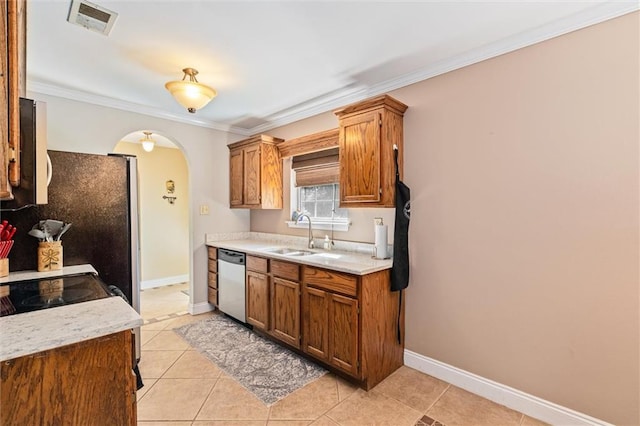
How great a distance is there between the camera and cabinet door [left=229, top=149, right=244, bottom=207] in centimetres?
395

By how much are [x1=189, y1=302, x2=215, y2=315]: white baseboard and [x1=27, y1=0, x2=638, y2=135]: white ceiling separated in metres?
2.52

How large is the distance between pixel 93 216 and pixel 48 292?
0.93m

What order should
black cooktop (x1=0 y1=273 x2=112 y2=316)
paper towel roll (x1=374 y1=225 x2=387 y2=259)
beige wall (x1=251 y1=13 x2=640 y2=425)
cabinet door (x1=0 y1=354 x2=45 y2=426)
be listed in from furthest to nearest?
paper towel roll (x1=374 y1=225 x2=387 y2=259)
beige wall (x1=251 y1=13 x2=640 y2=425)
black cooktop (x1=0 y1=273 x2=112 y2=316)
cabinet door (x1=0 y1=354 x2=45 y2=426)

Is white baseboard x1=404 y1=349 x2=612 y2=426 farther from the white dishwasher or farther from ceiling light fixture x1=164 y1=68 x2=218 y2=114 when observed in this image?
ceiling light fixture x1=164 y1=68 x2=218 y2=114

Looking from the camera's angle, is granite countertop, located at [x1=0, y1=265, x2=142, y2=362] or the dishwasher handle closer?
granite countertop, located at [x1=0, y1=265, x2=142, y2=362]

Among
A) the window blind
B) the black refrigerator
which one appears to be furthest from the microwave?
the window blind

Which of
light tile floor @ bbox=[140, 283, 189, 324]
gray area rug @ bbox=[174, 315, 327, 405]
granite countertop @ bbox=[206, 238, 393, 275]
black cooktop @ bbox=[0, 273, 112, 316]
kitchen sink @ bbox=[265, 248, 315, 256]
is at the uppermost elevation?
black cooktop @ bbox=[0, 273, 112, 316]

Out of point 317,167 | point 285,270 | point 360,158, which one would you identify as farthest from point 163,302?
point 360,158

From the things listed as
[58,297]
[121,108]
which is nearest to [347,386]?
A: [58,297]

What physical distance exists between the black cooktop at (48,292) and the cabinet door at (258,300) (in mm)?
1428

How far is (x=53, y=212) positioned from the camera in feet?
7.16

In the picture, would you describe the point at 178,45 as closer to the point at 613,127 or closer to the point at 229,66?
the point at 229,66

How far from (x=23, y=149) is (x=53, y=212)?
42.4 inches

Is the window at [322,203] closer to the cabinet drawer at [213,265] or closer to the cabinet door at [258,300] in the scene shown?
the cabinet door at [258,300]
